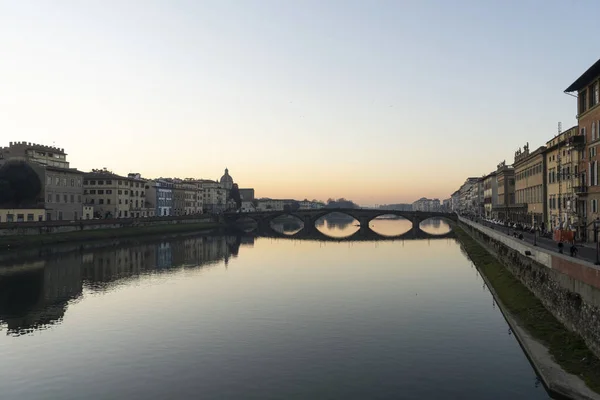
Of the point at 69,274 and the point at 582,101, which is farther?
the point at 69,274

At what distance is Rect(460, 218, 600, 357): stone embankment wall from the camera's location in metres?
25.2

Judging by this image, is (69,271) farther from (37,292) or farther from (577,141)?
(577,141)

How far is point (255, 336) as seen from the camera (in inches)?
1398

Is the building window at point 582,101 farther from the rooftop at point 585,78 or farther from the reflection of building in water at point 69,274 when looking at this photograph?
the reflection of building in water at point 69,274

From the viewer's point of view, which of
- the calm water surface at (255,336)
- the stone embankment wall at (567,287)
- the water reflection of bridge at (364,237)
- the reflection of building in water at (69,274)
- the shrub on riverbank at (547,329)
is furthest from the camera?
the water reflection of bridge at (364,237)

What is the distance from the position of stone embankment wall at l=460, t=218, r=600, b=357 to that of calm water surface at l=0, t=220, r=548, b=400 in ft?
11.7

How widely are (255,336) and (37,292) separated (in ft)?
100

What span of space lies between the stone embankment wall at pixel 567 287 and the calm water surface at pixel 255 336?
11.7 feet

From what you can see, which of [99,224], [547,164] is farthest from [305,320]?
[99,224]

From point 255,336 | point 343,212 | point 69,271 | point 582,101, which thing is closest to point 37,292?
point 69,271

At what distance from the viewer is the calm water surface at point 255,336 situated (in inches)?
1031

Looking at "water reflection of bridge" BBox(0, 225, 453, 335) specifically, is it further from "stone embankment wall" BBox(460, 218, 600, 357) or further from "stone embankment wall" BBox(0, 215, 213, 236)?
"stone embankment wall" BBox(460, 218, 600, 357)

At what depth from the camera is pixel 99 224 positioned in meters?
116

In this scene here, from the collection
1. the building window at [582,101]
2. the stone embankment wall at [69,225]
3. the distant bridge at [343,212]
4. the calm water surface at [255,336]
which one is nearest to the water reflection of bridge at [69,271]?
the calm water surface at [255,336]
